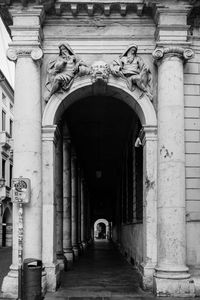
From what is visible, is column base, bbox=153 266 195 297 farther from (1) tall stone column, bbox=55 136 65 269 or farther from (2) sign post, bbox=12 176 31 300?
(1) tall stone column, bbox=55 136 65 269

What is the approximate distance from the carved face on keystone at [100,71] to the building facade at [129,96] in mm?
25

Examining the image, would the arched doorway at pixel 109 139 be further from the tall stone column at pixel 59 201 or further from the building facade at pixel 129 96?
the tall stone column at pixel 59 201

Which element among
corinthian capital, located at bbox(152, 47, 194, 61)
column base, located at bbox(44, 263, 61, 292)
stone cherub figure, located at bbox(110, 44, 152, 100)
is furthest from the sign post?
corinthian capital, located at bbox(152, 47, 194, 61)

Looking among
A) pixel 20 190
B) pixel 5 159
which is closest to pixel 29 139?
pixel 20 190

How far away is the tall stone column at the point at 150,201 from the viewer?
12812 millimetres

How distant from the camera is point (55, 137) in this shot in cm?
1344

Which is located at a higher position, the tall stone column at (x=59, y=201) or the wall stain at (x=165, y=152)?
the wall stain at (x=165, y=152)

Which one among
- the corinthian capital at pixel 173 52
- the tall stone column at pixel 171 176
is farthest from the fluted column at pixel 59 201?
the corinthian capital at pixel 173 52

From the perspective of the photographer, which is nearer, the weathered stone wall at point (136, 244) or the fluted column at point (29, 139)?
the fluted column at point (29, 139)

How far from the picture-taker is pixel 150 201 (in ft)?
42.5

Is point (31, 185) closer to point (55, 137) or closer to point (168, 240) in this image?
point (55, 137)

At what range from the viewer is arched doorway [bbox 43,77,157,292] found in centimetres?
1292

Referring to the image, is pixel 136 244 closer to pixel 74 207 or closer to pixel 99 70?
pixel 99 70

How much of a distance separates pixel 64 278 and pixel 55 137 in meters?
4.33
